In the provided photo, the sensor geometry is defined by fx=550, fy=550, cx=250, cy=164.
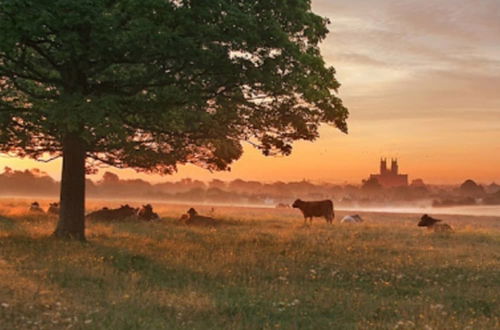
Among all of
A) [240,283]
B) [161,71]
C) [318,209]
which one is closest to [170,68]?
[161,71]

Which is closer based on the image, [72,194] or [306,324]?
[306,324]

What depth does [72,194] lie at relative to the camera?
2427 cm

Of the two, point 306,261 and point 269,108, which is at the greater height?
point 269,108

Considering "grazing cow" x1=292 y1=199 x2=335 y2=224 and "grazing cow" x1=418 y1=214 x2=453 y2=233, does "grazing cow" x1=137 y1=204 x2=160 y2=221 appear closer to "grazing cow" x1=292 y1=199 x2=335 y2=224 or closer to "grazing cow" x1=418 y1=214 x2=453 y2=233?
"grazing cow" x1=292 y1=199 x2=335 y2=224

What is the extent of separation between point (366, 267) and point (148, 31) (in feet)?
34.9

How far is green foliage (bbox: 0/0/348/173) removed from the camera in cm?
1769

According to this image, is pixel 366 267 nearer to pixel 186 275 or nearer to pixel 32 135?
pixel 186 275

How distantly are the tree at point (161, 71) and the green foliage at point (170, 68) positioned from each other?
0.15 feet

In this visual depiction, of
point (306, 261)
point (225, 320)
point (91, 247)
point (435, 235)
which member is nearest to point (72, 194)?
point (91, 247)

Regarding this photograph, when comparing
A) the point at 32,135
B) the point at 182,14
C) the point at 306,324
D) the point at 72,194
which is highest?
the point at 182,14

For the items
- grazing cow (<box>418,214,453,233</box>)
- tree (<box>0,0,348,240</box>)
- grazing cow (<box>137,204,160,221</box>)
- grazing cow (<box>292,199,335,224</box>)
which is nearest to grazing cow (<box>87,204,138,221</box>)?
grazing cow (<box>137,204,160,221</box>)

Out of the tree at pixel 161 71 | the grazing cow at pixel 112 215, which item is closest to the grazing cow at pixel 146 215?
the grazing cow at pixel 112 215

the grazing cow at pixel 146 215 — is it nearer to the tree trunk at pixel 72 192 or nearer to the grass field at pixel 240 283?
the grass field at pixel 240 283

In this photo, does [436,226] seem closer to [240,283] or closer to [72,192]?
[72,192]
